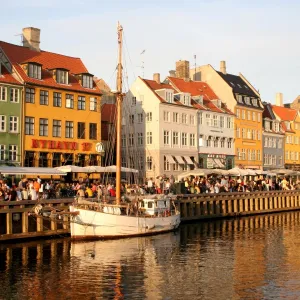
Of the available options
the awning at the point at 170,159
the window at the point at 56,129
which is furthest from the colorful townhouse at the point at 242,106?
the window at the point at 56,129

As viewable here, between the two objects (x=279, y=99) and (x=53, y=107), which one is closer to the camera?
(x=53, y=107)

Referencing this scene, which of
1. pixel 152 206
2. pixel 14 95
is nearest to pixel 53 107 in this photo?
pixel 14 95

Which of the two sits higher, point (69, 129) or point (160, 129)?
point (160, 129)

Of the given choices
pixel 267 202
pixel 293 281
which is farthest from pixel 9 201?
pixel 267 202

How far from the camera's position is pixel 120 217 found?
3484 centimetres

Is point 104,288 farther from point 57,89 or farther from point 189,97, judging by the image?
point 189,97

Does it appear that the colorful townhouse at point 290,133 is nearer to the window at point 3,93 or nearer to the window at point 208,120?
the window at point 208,120

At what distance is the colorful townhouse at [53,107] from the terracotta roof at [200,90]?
17128 mm

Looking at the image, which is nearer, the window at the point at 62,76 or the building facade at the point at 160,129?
the window at the point at 62,76

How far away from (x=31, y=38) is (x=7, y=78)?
8910 mm

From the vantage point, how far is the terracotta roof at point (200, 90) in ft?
238

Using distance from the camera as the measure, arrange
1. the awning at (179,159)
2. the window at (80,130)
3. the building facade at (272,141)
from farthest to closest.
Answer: the building facade at (272,141) → the awning at (179,159) → the window at (80,130)

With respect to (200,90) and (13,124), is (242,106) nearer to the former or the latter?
(200,90)

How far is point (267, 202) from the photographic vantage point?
58.4 meters
